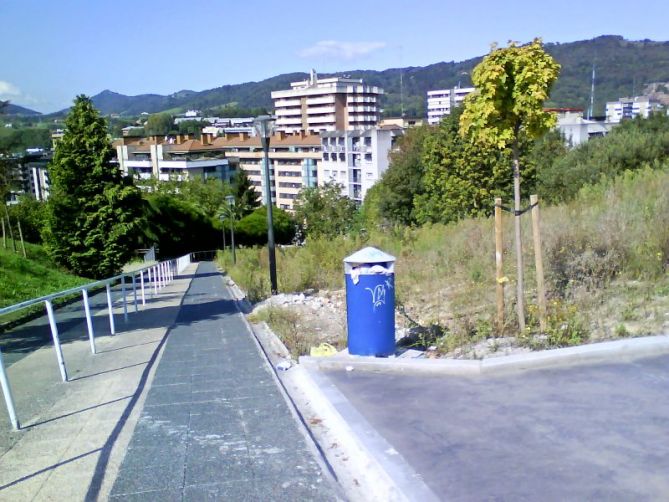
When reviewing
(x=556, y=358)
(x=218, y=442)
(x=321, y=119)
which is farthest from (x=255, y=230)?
(x=321, y=119)

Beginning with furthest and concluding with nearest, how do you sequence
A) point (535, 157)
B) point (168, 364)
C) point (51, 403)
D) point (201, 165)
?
point (201, 165) < point (535, 157) < point (168, 364) < point (51, 403)

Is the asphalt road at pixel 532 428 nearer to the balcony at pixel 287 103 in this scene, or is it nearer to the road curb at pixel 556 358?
the road curb at pixel 556 358

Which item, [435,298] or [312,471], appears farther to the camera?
[435,298]

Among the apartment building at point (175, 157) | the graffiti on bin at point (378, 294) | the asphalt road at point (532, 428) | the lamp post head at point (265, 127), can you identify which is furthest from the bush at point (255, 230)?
the asphalt road at point (532, 428)

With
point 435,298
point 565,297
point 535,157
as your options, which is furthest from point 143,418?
point 535,157

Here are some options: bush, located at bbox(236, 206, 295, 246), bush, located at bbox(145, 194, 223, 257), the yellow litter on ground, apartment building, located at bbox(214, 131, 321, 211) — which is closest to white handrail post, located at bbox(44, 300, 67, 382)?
the yellow litter on ground

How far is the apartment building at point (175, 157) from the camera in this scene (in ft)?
341

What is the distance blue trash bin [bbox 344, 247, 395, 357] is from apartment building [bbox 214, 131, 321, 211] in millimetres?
99491

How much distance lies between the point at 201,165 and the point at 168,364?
99.8m

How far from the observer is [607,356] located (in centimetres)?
608

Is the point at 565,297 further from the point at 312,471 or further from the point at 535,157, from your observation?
the point at 535,157

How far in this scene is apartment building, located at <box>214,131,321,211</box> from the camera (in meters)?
110

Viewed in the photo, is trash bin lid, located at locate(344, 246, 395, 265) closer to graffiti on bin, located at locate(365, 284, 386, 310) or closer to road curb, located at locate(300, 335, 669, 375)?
graffiti on bin, located at locate(365, 284, 386, 310)

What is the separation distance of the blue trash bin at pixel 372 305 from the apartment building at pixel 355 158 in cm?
7422
